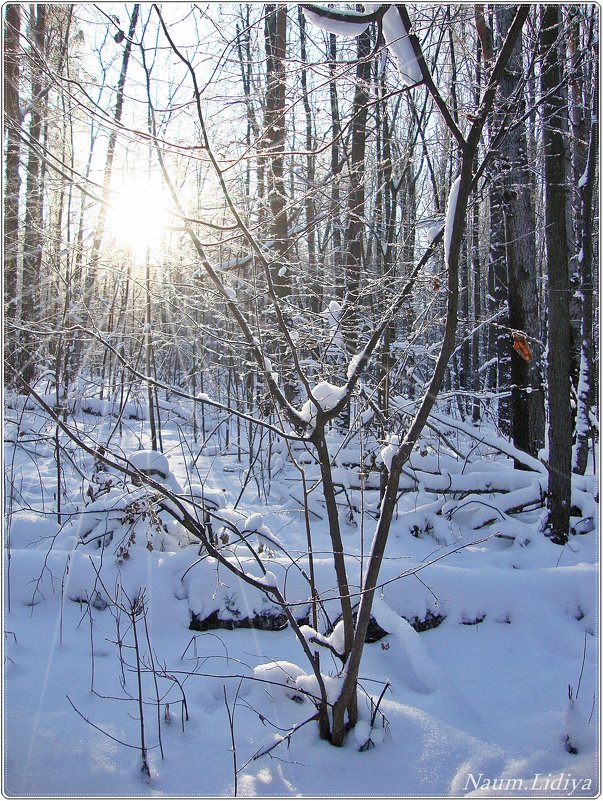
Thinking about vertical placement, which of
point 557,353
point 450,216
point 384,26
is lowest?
point 557,353

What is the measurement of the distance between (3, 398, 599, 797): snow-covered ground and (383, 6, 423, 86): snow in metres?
1.54

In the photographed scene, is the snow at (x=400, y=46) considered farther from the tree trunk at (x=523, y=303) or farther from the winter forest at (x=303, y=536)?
the tree trunk at (x=523, y=303)

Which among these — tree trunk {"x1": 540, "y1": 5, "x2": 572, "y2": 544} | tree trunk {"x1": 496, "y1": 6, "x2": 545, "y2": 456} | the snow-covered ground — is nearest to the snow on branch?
the snow-covered ground

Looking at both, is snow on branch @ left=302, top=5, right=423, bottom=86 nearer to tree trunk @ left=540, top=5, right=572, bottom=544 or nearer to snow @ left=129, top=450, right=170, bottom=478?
snow @ left=129, top=450, right=170, bottom=478

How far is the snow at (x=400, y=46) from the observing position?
1.53 meters

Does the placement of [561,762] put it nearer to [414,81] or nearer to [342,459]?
[414,81]

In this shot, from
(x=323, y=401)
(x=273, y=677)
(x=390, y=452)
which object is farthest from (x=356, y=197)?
(x=273, y=677)

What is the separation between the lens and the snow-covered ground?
1.79m

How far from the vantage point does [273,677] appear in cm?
204

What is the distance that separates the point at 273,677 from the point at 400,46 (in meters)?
2.24

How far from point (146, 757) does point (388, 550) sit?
7.38ft

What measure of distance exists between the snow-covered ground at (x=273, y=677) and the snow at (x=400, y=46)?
1.54m

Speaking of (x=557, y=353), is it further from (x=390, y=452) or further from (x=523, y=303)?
(x=390, y=452)

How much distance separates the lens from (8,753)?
1.82 meters
